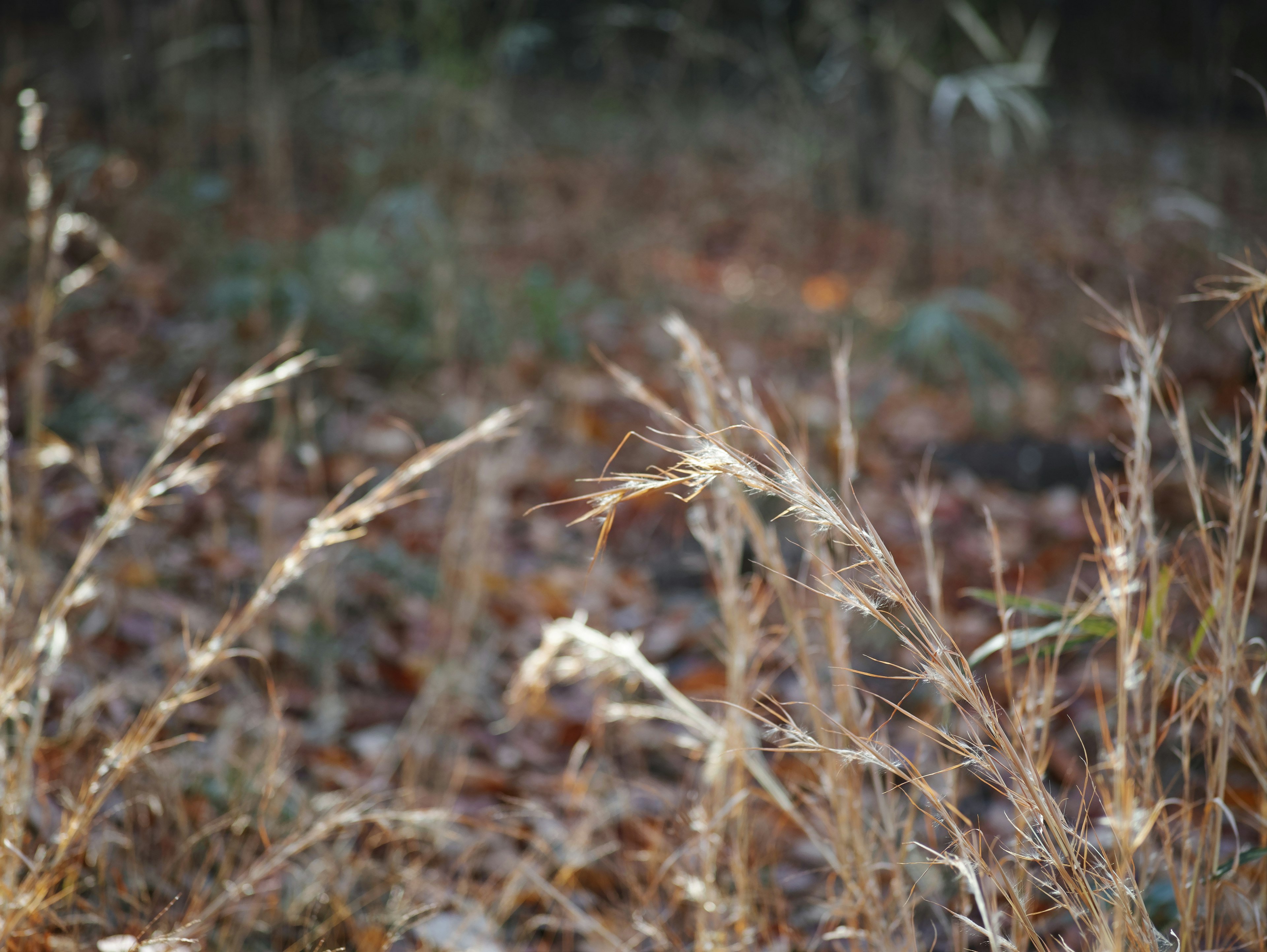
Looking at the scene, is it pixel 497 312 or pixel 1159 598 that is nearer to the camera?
pixel 1159 598

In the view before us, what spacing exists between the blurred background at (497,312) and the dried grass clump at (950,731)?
6.9 inches

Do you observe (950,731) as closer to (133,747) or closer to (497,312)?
(133,747)

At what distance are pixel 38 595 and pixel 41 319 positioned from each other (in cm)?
53

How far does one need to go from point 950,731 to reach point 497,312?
2455 millimetres

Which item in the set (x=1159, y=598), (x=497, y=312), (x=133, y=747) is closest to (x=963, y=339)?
(x=497, y=312)

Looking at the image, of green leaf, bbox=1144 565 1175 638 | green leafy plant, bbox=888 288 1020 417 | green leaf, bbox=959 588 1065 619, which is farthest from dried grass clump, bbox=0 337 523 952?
green leafy plant, bbox=888 288 1020 417

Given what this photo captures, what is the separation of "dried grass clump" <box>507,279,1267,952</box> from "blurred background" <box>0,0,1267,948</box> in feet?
0.57

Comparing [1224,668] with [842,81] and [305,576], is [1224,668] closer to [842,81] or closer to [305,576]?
[305,576]

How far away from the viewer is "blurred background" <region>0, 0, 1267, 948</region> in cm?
178

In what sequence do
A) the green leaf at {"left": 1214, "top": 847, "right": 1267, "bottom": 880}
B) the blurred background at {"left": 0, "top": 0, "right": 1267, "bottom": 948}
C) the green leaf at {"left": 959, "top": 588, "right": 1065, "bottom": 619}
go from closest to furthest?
1. the green leaf at {"left": 1214, "top": 847, "right": 1267, "bottom": 880}
2. the green leaf at {"left": 959, "top": 588, "right": 1065, "bottom": 619}
3. the blurred background at {"left": 0, "top": 0, "right": 1267, "bottom": 948}

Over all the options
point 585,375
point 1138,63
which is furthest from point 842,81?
point 1138,63

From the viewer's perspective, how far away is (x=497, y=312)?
3.13 meters

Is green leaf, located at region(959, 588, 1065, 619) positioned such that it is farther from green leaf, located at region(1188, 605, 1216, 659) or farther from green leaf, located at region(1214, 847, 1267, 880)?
green leaf, located at region(1214, 847, 1267, 880)

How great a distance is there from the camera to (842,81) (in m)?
5.07
